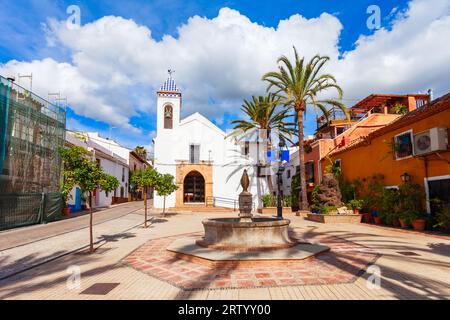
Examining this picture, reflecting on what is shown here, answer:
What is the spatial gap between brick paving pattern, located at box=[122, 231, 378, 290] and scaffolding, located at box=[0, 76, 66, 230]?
1089 cm

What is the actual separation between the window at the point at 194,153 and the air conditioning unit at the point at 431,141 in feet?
63.2

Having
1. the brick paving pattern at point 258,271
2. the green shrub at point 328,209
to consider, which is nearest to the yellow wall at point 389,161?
the green shrub at point 328,209

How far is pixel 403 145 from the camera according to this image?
14.0 meters

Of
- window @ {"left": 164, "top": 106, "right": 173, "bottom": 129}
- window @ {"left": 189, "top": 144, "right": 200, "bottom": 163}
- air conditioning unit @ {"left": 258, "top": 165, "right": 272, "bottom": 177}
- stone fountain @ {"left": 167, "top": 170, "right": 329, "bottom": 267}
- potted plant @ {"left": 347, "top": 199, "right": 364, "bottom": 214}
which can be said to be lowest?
stone fountain @ {"left": 167, "top": 170, "right": 329, "bottom": 267}

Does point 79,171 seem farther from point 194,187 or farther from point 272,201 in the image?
point 194,187

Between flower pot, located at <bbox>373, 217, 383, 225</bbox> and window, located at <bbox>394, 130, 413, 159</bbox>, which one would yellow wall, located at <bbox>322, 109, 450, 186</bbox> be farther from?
flower pot, located at <bbox>373, 217, 383, 225</bbox>

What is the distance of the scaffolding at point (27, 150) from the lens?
14.4 m

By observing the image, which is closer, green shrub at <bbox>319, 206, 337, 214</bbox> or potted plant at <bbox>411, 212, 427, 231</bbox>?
potted plant at <bbox>411, 212, 427, 231</bbox>

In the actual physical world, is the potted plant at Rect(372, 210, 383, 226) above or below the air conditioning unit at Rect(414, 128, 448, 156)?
below

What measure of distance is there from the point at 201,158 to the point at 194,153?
0.86 m

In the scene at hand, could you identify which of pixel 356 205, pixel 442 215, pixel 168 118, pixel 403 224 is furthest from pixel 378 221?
pixel 168 118

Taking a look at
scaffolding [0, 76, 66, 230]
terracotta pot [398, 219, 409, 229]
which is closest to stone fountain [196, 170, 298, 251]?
terracotta pot [398, 219, 409, 229]

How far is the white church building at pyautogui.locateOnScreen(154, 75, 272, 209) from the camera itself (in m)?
27.5
